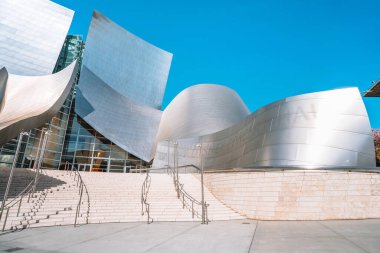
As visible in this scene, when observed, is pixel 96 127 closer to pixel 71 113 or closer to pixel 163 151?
pixel 71 113

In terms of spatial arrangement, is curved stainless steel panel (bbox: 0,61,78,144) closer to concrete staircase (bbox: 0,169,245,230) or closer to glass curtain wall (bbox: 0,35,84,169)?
glass curtain wall (bbox: 0,35,84,169)

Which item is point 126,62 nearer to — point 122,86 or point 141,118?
point 122,86

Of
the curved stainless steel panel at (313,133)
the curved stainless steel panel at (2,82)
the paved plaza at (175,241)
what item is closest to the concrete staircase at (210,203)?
the curved stainless steel panel at (313,133)

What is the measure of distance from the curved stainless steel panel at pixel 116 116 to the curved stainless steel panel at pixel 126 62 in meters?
2.47

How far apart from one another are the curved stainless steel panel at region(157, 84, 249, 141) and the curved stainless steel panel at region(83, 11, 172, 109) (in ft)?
21.2

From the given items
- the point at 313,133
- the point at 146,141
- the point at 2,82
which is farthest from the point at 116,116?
the point at 313,133

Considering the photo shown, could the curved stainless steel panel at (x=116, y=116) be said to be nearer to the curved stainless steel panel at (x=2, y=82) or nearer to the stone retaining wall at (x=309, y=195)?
the curved stainless steel panel at (x=2, y=82)

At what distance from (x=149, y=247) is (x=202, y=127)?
69.2 ft

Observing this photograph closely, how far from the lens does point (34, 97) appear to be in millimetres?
21047

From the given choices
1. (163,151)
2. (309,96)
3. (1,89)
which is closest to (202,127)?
(163,151)

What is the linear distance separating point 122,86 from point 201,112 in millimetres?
13451

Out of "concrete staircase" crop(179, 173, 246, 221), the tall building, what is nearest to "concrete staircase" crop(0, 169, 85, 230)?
the tall building

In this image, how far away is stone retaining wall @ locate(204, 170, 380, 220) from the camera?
33.5 ft

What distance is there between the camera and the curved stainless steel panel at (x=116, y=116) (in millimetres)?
28641
